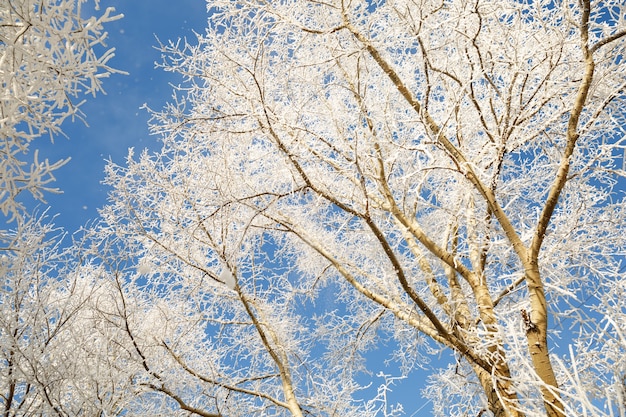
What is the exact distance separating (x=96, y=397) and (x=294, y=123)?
3815 mm

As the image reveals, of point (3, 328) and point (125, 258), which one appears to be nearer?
point (3, 328)

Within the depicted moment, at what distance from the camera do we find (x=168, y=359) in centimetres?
754

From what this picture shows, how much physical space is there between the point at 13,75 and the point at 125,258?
12.7 feet

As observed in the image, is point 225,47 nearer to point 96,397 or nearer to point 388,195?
point 388,195

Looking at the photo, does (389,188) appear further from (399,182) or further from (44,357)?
(44,357)

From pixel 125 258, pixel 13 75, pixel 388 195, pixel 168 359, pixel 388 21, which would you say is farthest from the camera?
pixel 168 359

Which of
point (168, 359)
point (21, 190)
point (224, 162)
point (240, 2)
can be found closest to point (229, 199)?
point (224, 162)

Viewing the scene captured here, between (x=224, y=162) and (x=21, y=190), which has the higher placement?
(x=224, y=162)

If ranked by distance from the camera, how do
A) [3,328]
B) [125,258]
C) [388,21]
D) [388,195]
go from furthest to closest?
[125,258], [3,328], [388,21], [388,195]

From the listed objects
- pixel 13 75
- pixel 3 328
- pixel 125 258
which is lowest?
pixel 13 75

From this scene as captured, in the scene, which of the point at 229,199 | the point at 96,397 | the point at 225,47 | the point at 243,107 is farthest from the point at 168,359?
the point at 225,47

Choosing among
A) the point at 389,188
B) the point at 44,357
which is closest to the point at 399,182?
the point at 389,188

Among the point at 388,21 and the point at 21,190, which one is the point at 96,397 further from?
the point at 388,21

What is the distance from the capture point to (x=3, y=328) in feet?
18.3
